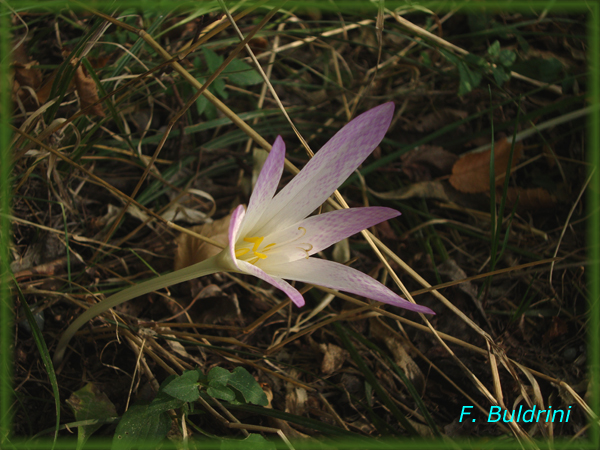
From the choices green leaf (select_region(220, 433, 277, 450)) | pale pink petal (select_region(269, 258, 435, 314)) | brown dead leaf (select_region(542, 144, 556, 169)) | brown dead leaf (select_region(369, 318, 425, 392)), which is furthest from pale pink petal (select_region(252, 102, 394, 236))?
brown dead leaf (select_region(542, 144, 556, 169))

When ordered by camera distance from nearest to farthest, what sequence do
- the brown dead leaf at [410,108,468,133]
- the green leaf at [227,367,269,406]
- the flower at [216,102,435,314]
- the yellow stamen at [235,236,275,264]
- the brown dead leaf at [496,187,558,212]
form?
the flower at [216,102,435,314]
the yellow stamen at [235,236,275,264]
the green leaf at [227,367,269,406]
the brown dead leaf at [496,187,558,212]
the brown dead leaf at [410,108,468,133]

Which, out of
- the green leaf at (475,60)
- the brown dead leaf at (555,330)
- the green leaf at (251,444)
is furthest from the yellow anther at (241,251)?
the green leaf at (475,60)

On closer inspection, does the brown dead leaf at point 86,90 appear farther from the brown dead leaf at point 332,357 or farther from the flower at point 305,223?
the brown dead leaf at point 332,357

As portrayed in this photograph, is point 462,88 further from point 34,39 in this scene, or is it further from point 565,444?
point 34,39

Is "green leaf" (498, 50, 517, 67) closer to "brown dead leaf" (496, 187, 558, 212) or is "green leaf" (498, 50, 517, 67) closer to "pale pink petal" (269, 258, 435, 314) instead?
"brown dead leaf" (496, 187, 558, 212)

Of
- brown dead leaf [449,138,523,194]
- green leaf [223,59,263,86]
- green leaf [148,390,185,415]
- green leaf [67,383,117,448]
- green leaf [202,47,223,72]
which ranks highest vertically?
green leaf [202,47,223,72]

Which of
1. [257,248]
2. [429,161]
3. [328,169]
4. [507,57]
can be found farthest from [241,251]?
[507,57]

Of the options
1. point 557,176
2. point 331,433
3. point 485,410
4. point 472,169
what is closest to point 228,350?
point 331,433

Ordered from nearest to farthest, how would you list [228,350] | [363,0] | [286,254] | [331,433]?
[286,254] < [331,433] < [228,350] < [363,0]
